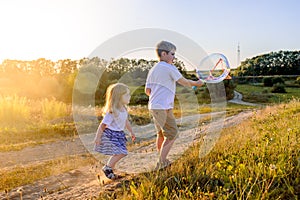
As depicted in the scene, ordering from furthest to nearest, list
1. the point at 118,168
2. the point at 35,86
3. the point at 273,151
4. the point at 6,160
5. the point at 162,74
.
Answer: the point at 35,86, the point at 6,160, the point at 118,168, the point at 162,74, the point at 273,151

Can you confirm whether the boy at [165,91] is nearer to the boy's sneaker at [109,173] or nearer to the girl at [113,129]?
the girl at [113,129]

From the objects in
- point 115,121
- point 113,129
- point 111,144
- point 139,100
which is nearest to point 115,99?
point 115,121

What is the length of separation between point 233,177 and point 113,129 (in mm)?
1974

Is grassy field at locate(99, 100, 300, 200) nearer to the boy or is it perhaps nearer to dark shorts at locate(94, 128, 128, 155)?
the boy

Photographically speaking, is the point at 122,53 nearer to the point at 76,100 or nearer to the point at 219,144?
the point at 219,144

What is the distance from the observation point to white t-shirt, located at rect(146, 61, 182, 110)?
457 centimetres

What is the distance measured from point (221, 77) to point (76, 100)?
10.3 metres

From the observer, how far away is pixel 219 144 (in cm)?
527

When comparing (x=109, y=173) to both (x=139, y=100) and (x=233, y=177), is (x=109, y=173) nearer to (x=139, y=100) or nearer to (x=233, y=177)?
(x=233, y=177)

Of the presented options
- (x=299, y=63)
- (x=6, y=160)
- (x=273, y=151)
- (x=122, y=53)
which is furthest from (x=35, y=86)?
(x=299, y=63)

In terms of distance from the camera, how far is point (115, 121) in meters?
4.61

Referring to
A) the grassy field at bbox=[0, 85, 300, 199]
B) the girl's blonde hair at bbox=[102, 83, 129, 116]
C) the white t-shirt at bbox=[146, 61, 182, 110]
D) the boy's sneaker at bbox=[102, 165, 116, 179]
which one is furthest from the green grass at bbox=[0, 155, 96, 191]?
the white t-shirt at bbox=[146, 61, 182, 110]

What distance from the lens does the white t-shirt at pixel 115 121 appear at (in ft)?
14.9

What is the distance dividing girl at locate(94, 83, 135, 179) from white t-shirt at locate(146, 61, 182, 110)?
42 centimetres
